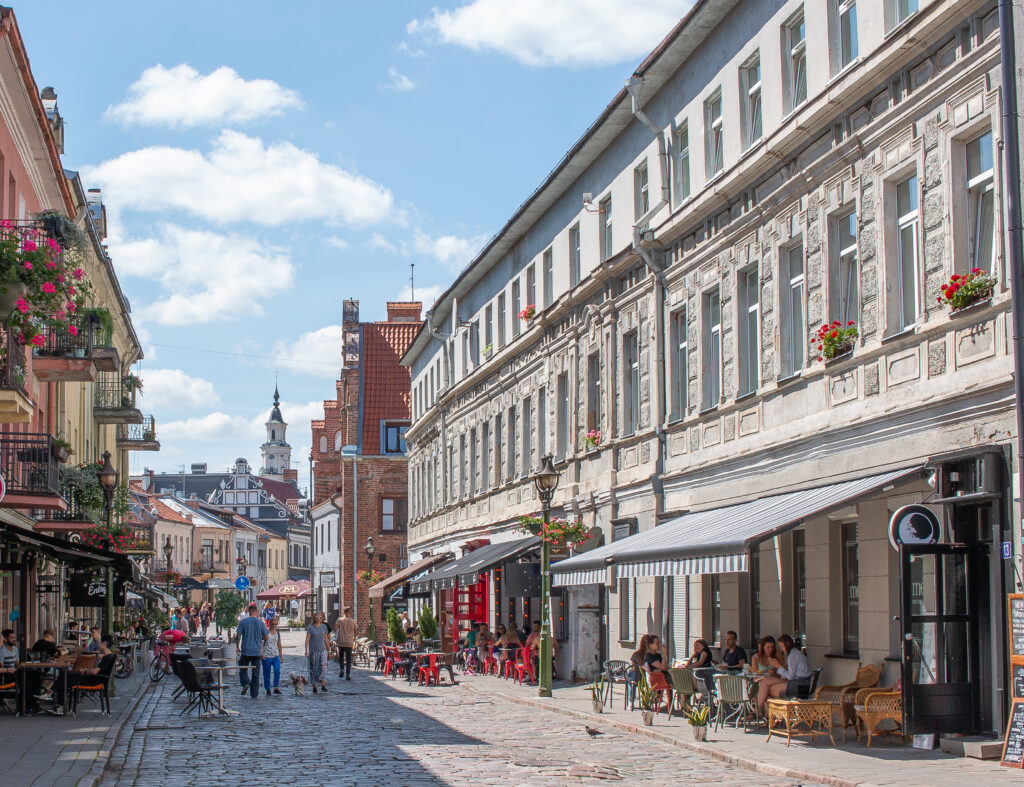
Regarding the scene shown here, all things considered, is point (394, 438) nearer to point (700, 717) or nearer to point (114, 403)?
point (114, 403)

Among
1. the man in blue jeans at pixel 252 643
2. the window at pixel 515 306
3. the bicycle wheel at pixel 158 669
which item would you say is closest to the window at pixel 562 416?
the window at pixel 515 306

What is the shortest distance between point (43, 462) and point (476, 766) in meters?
12.7

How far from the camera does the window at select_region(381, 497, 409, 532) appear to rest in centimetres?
6575

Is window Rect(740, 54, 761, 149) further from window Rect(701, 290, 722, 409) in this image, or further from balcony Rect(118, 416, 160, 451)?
balcony Rect(118, 416, 160, 451)

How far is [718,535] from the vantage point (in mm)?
17531

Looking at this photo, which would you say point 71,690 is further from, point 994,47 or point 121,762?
point 994,47

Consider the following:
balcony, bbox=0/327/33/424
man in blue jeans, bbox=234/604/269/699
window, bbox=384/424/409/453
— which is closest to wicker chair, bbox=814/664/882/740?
balcony, bbox=0/327/33/424

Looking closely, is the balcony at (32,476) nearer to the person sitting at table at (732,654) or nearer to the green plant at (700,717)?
the person sitting at table at (732,654)

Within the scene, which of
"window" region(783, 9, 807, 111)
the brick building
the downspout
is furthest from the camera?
the brick building

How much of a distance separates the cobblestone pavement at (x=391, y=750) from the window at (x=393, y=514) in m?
40.8

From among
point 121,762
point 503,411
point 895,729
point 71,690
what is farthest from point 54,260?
point 503,411

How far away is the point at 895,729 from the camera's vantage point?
1636 centimetres

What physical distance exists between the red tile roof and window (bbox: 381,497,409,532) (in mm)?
2513

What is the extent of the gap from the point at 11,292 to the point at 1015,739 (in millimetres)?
11581
